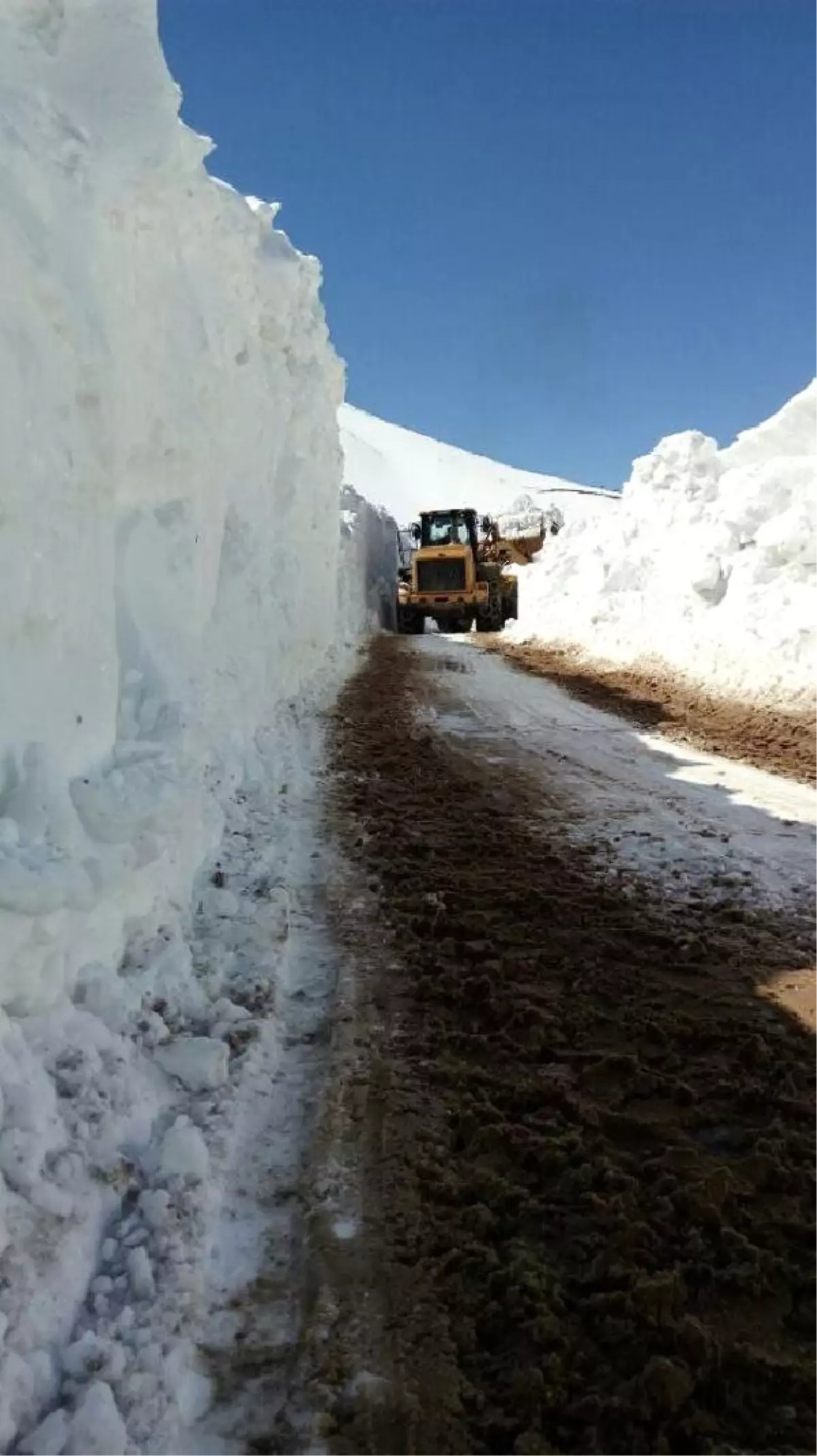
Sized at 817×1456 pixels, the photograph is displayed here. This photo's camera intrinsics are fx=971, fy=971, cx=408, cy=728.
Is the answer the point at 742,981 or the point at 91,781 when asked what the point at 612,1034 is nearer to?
the point at 742,981

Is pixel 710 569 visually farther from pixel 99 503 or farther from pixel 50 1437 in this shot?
pixel 50 1437

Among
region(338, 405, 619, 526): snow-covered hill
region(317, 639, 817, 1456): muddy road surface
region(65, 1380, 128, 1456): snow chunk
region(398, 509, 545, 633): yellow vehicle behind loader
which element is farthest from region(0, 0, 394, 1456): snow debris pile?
region(338, 405, 619, 526): snow-covered hill

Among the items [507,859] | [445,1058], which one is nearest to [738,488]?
[507,859]

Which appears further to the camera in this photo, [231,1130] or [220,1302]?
Result: [231,1130]

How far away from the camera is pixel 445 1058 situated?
332 cm

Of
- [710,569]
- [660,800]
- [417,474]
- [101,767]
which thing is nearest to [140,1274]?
[101,767]

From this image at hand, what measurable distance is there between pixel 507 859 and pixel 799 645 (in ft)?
23.6

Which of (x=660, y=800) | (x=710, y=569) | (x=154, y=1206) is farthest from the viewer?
(x=710, y=569)

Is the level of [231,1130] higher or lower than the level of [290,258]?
lower

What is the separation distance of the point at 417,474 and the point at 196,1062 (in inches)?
4354

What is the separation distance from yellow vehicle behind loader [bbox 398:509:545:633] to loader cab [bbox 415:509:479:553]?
0.02 m

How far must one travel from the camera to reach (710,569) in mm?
14102

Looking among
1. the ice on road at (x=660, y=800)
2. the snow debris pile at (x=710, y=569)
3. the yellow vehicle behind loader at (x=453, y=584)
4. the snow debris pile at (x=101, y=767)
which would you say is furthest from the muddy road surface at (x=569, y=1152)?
the yellow vehicle behind loader at (x=453, y=584)

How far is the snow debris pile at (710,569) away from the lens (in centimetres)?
1203
